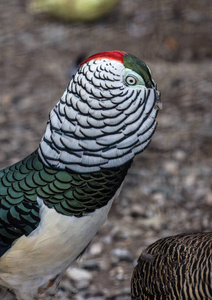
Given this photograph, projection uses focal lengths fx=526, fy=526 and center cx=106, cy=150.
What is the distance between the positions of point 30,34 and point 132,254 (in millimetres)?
3829

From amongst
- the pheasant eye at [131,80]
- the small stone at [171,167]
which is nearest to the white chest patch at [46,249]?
the pheasant eye at [131,80]

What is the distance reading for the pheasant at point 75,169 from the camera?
1893 millimetres

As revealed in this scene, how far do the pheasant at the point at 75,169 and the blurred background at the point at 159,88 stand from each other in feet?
3.65

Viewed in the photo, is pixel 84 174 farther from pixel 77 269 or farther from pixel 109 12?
pixel 109 12

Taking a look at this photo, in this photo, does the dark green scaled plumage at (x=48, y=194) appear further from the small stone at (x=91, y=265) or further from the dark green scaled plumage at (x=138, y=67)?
the small stone at (x=91, y=265)

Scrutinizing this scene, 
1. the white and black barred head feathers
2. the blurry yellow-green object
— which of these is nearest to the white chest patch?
the white and black barred head feathers

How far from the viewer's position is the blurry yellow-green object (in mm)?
6473

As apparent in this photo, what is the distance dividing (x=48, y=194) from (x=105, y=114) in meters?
0.39

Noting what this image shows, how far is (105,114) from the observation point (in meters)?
1.89

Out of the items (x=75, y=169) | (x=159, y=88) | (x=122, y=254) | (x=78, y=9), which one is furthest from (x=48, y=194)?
(x=78, y=9)

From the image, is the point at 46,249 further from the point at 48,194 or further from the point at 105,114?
the point at 105,114

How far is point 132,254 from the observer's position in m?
3.40

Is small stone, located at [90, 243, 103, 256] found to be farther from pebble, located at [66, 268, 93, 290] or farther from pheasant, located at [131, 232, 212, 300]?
pheasant, located at [131, 232, 212, 300]

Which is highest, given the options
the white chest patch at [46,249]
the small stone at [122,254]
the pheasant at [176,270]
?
the white chest patch at [46,249]
